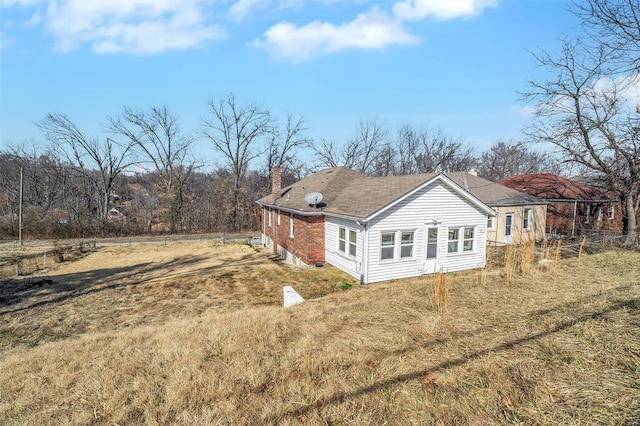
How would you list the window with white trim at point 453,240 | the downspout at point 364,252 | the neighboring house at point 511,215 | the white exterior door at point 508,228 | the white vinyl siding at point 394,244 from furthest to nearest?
the white exterior door at point 508,228
the neighboring house at point 511,215
the window with white trim at point 453,240
the white vinyl siding at point 394,244
the downspout at point 364,252

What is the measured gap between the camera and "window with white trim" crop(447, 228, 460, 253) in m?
13.8

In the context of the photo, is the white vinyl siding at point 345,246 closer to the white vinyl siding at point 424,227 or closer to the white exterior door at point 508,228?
the white vinyl siding at point 424,227

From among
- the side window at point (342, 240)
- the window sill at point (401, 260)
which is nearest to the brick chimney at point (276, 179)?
the side window at point (342, 240)

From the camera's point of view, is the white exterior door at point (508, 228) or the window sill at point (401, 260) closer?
the window sill at point (401, 260)

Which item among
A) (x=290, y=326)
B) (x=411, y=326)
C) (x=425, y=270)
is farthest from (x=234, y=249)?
(x=411, y=326)

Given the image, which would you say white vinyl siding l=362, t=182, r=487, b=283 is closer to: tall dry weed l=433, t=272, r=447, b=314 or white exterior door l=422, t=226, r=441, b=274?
white exterior door l=422, t=226, r=441, b=274

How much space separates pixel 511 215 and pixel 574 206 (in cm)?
717

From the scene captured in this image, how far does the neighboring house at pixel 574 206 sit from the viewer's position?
76.3 ft

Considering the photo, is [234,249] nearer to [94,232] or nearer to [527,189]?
[94,232]

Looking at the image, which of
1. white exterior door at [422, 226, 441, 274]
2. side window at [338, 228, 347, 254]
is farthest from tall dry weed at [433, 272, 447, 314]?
side window at [338, 228, 347, 254]

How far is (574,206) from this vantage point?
23.2 m

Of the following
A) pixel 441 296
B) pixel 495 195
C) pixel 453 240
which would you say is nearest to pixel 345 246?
pixel 453 240

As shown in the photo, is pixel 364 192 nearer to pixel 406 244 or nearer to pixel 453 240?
pixel 406 244

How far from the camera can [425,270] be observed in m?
13.2
